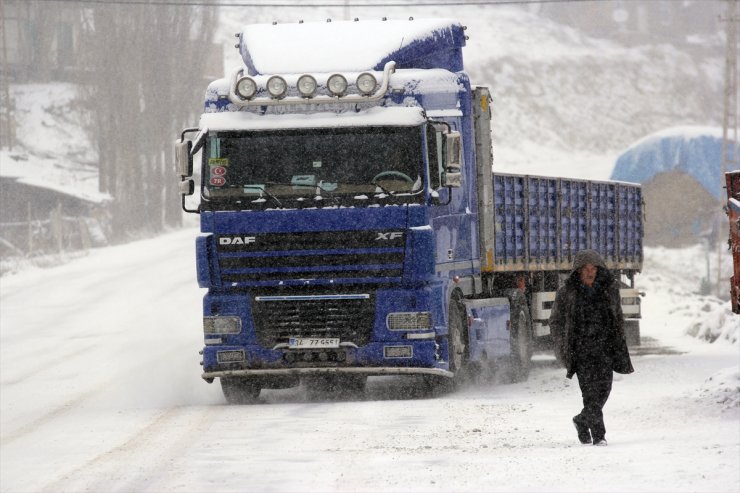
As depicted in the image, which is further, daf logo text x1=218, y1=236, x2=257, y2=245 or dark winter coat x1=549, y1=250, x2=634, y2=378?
daf logo text x1=218, y1=236, x2=257, y2=245

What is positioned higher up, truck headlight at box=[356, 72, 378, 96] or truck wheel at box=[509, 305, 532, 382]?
truck headlight at box=[356, 72, 378, 96]

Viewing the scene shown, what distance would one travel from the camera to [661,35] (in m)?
110

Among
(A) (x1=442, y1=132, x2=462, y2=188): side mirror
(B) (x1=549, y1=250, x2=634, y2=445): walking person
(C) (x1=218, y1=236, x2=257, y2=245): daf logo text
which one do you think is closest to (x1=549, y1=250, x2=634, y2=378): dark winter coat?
(B) (x1=549, y1=250, x2=634, y2=445): walking person

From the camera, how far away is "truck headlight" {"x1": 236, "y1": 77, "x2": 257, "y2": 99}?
14250mm

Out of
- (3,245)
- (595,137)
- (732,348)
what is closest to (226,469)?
(732,348)

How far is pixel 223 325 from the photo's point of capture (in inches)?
569

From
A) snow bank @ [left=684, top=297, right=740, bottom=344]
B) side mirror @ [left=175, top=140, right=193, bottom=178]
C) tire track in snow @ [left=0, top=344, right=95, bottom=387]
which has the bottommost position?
snow bank @ [left=684, top=297, right=740, bottom=344]

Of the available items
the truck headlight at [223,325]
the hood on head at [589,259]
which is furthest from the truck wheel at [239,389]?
the hood on head at [589,259]

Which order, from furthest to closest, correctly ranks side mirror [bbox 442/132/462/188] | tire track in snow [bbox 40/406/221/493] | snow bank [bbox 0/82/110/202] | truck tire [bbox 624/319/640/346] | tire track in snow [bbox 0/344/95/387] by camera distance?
snow bank [bbox 0/82/110/202] < truck tire [bbox 624/319/640/346] < tire track in snow [bbox 0/344/95/387] < side mirror [bbox 442/132/462/188] < tire track in snow [bbox 40/406/221/493]

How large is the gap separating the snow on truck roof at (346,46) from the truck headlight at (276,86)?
469 mm

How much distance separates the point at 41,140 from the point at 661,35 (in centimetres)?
5589

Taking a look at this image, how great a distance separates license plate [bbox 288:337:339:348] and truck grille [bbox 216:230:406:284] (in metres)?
0.62

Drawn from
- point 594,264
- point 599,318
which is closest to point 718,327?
point 599,318

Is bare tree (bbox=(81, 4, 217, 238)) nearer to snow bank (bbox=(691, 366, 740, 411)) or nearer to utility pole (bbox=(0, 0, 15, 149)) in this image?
utility pole (bbox=(0, 0, 15, 149))
